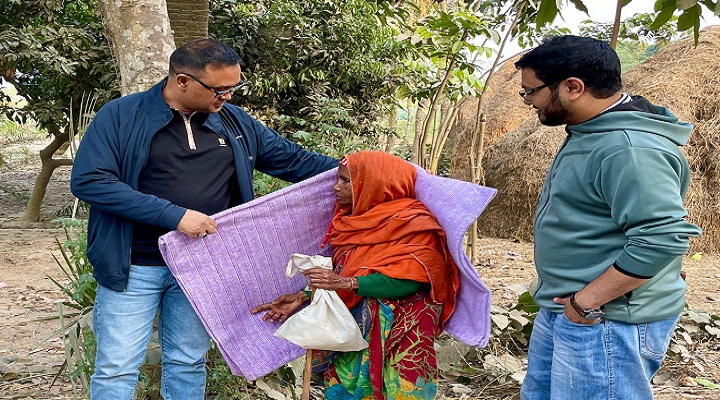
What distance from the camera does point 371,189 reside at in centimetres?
266

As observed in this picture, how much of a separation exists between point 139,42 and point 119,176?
103 cm

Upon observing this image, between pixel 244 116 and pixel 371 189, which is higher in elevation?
pixel 244 116

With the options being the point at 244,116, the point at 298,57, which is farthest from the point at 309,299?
the point at 298,57

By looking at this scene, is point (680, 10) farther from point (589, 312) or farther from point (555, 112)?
point (589, 312)

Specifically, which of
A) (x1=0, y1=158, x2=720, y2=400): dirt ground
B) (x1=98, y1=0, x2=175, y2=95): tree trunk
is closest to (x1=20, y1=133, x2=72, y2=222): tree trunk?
(x1=0, y1=158, x2=720, y2=400): dirt ground

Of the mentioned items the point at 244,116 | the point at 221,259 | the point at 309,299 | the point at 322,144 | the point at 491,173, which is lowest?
the point at 491,173

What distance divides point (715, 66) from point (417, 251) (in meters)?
6.75

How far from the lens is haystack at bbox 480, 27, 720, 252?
7.67m

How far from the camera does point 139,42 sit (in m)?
3.33

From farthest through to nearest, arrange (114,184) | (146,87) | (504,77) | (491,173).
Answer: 1. (504,77)
2. (491,173)
3. (146,87)
4. (114,184)

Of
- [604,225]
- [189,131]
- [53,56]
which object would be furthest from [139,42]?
[53,56]

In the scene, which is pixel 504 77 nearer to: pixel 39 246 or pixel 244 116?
pixel 39 246

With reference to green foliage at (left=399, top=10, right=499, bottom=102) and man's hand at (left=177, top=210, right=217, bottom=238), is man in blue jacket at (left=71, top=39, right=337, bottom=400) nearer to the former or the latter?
man's hand at (left=177, top=210, right=217, bottom=238)

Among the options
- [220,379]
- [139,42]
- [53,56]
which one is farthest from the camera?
[53,56]
